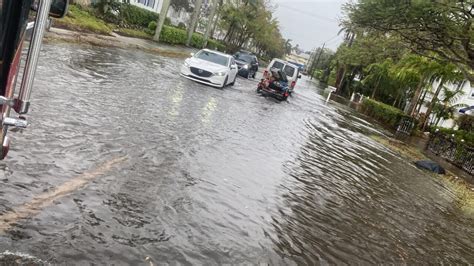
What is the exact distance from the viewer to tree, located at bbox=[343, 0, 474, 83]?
1231 centimetres

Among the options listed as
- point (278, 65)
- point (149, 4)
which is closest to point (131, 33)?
point (278, 65)

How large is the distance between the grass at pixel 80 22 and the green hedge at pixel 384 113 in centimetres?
1996

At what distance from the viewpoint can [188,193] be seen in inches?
244

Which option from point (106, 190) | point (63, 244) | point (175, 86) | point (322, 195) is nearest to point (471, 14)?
point (322, 195)

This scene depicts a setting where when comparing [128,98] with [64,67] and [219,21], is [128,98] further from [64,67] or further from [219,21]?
[219,21]

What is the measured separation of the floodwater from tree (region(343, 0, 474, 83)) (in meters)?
4.62

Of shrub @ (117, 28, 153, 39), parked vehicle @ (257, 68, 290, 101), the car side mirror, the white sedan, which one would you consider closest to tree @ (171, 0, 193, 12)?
shrub @ (117, 28, 153, 39)

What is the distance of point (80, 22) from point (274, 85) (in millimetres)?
11309

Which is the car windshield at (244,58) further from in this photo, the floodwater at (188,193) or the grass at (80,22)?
the floodwater at (188,193)

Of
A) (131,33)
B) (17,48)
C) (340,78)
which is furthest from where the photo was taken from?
(340,78)

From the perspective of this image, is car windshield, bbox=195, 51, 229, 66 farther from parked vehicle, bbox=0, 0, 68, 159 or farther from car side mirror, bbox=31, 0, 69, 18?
parked vehicle, bbox=0, 0, 68, 159

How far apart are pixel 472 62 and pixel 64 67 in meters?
13.6

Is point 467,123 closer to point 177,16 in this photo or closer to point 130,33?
point 130,33

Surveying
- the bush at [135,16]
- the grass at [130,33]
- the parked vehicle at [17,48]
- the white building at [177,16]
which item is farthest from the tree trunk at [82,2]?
the white building at [177,16]
